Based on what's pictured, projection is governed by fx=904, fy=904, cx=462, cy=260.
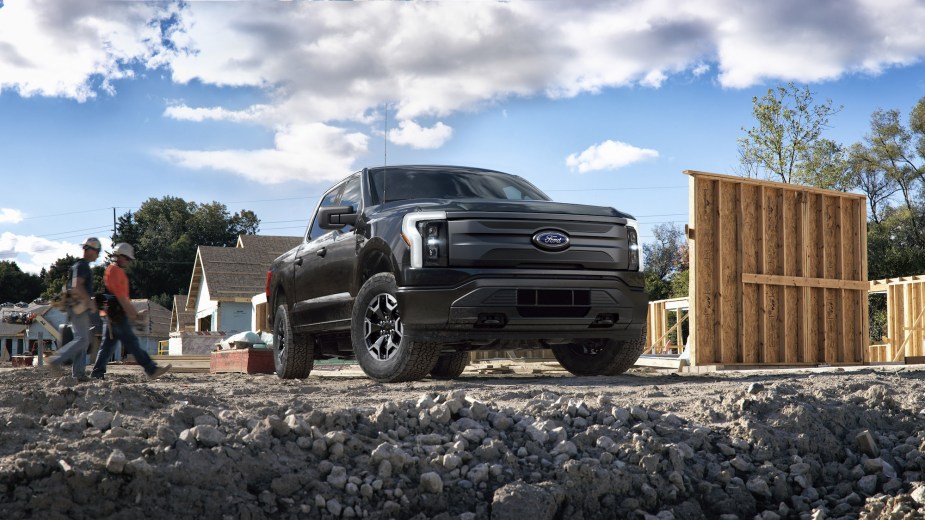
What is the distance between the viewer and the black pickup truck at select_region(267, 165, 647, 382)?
739cm

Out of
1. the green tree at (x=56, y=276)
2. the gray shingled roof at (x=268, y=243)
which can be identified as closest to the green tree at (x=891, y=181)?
the gray shingled roof at (x=268, y=243)

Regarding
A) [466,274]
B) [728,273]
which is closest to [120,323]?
[466,274]

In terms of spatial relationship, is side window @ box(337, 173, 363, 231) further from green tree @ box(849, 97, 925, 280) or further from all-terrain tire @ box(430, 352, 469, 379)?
green tree @ box(849, 97, 925, 280)

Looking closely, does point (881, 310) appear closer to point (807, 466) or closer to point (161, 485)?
point (807, 466)

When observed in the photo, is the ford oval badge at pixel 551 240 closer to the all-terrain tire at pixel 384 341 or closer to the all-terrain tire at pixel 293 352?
the all-terrain tire at pixel 384 341

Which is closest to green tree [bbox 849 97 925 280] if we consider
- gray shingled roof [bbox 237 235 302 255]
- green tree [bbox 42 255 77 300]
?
gray shingled roof [bbox 237 235 302 255]

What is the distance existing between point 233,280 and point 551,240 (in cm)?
→ 2861

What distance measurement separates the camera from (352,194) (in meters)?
9.20

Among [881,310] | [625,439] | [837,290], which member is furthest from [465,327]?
[881,310]

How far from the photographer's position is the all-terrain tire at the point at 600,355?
28.2ft

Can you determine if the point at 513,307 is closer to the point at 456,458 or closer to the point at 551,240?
the point at 551,240

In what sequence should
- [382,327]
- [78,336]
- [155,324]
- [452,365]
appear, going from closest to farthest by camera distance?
[382,327], [78,336], [452,365], [155,324]

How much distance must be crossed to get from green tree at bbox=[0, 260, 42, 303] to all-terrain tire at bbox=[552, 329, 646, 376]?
70037mm

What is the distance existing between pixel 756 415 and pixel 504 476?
6.21ft
